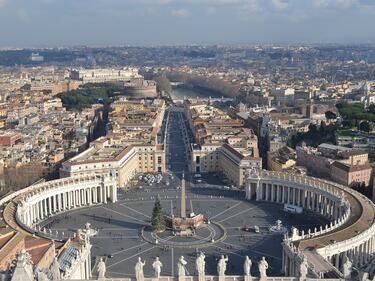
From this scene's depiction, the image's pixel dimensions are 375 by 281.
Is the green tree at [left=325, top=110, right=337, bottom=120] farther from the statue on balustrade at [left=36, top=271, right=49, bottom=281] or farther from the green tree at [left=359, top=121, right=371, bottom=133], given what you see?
the statue on balustrade at [left=36, top=271, right=49, bottom=281]

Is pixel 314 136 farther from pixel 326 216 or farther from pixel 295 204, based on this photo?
pixel 326 216

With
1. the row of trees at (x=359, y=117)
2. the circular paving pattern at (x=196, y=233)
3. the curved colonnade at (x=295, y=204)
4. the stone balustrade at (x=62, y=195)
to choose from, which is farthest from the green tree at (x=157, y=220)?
the row of trees at (x=359, y=117)

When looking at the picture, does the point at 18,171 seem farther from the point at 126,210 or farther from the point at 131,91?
the point at 131,91

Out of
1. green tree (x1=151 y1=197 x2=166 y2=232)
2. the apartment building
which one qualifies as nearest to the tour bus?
the apartment building

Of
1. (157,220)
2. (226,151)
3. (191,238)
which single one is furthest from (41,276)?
(226,151)

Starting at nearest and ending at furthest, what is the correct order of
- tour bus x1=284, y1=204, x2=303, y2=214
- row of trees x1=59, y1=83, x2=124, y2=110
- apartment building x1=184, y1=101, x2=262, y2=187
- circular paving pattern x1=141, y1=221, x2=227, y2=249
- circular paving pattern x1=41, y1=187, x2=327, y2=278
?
circular paving pattern x1=41, y1=187, x2=327, y2=278 < circular paving pattern x1=141, y1=221, x2=227, y2=249 < tour bus x1=284, y1=204, x2=303, y2=214 < apartment building x1=184, y1=101, x2=262, y2=187 < row of trees x1=59, y1=83, x2=124, y2=110

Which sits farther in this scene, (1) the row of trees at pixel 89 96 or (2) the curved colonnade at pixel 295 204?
(1) the row of trees at pixel 89 96

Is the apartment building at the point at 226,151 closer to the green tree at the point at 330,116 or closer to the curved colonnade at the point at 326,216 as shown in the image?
the curved colonnade at the point at 326,216
